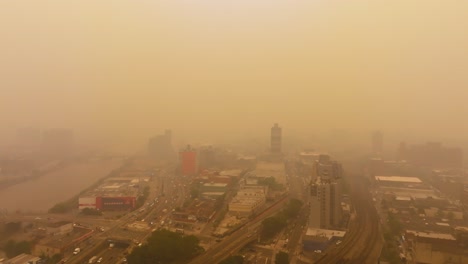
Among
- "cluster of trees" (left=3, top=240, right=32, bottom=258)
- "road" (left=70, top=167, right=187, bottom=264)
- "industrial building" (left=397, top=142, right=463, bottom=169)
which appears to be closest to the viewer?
"cluster of trees" (left=3, top=240, right=32, bottom=258)

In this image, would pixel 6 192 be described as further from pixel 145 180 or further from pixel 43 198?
pixel 145 180

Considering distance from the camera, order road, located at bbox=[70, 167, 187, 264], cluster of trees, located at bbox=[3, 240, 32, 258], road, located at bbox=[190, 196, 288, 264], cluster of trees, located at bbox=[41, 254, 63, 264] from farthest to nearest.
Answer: road, located at bbox=[70, 167, 187, 264], cluster of trees, located at bbox=[3, 240, 32, 258], road, located at bbox=[190, 196, 288, 264], cluster of trees, located at bbox=[41, 254, 63, 264]

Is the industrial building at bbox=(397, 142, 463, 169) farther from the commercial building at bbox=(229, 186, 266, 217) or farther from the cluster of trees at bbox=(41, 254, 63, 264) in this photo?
the cluster of trees at bbox=(41, 254, 63, 264)

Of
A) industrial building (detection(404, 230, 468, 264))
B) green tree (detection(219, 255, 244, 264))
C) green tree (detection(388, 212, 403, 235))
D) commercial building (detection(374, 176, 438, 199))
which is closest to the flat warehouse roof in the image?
commercial building (detection(374, 176, 438, 199))

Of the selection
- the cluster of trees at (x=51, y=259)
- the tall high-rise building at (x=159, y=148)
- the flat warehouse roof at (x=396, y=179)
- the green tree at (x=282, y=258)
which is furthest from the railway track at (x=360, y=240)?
the tall high-rise building at (x=159, y=148)

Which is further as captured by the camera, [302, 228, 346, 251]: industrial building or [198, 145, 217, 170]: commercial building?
[198, 145, 217, 170]: commercial building

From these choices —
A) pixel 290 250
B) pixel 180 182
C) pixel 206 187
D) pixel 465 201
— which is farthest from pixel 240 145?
pixel 290 250

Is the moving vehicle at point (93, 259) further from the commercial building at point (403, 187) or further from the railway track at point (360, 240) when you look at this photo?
the commercial building at point (403, 187)
